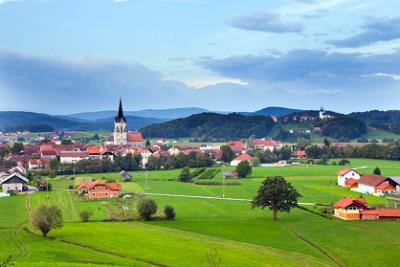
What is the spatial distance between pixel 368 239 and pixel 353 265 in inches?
350

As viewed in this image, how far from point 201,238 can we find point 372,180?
137 feet

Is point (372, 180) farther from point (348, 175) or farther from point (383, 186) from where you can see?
point (348, 175)

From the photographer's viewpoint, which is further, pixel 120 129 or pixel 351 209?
pixel 120 129

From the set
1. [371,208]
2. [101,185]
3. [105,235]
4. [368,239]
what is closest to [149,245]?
[105,235]

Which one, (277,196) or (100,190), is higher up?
(277,196)

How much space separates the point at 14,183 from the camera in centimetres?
8431

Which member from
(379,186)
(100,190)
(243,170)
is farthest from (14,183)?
(379,186)

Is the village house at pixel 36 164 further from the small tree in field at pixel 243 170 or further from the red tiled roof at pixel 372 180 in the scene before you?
the red tiled roof at pixel 372 180

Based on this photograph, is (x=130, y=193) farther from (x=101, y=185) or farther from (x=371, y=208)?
(x=371, y=208)

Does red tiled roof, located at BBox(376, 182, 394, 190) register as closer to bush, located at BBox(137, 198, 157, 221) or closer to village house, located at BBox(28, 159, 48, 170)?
bush, located at BBox(137, 198, 157, 221)

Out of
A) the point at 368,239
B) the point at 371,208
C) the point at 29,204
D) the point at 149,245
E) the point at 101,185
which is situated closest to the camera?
the point at 149,245

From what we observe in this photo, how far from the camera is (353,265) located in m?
38.9

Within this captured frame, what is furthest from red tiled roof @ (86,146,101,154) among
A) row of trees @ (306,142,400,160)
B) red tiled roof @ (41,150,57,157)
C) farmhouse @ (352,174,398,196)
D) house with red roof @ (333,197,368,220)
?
house with red roof @ (333,197,368,220)

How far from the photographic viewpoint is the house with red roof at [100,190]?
77.1m
